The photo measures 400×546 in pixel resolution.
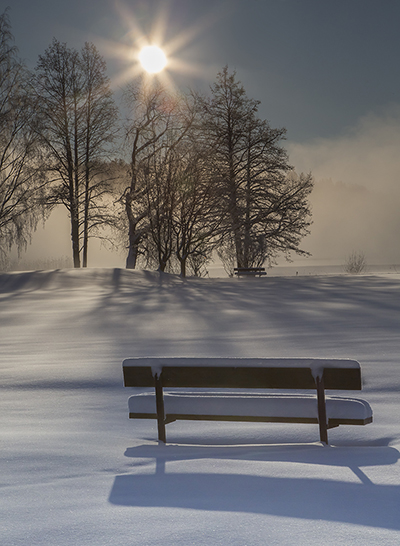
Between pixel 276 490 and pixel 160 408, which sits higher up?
pixel 160 408

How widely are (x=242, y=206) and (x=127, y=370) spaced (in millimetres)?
27785

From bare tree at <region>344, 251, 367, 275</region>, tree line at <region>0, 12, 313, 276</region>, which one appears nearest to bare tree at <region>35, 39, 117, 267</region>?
tree line at <region>0, 12, 313, 276</region>

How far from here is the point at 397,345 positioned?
25.7ft

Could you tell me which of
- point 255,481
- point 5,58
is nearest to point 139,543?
point 255,481

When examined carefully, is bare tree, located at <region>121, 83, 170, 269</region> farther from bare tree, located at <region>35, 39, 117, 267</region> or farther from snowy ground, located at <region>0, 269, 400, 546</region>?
snowy ground, located at <region>0, 269, 400, 546</region>

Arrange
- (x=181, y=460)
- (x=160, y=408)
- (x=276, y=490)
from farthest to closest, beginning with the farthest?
1. (x=160, y=408)
2. (x=181, y=460)
3. (x=276, y=490)

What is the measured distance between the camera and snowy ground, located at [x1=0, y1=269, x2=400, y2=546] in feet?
7.84

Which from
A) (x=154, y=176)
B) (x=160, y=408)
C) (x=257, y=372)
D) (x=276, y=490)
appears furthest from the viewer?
(x=154, y=176)

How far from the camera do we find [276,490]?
2859 millimetres

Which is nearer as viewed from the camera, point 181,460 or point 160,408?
point 181,460

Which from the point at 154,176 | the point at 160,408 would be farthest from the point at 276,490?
the point at 154,176

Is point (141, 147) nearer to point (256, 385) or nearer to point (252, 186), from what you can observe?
point (252, 186)

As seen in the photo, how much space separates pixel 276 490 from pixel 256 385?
3.02 feet

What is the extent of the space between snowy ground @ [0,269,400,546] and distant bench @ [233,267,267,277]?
53.8ft
